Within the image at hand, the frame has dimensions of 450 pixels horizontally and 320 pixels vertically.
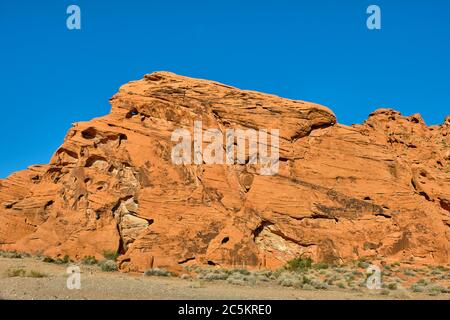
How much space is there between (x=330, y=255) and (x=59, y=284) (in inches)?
712

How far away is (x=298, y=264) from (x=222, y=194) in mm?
6456

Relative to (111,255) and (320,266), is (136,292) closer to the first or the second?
(111,255)

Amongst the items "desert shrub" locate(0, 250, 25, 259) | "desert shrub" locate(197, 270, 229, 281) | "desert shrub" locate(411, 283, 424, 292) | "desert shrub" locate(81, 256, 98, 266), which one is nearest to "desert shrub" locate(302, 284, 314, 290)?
"desert shrub" locate(197, 270, 229, 281)

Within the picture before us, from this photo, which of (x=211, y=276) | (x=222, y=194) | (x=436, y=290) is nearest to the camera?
(x=436, y=290)

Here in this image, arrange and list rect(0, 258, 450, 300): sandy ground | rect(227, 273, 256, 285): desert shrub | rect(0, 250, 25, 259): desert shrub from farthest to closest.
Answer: rect(0, 250, 25, 259): desert shrub, rect(227, 273, 256, 285): desert shrub, rect(0, 258, 450, 300): sandy ground

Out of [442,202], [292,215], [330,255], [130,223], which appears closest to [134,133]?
[130,223]

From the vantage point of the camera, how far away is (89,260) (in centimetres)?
2741

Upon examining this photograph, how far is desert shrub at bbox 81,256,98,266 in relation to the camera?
88.5 ft

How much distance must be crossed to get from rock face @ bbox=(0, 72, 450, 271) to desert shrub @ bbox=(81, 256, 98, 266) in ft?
1.84

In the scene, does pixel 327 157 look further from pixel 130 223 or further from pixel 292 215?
pixel 130 223

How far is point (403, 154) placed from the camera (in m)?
39.9

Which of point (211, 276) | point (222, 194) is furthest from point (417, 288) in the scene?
point (222, 194)

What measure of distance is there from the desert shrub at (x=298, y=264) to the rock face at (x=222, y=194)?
1.22 m

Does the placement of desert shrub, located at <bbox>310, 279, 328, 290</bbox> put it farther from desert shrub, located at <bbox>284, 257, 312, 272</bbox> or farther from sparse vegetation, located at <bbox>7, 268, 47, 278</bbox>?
sparse vegetation, located at <bbox>7, 268, 47, 278</bbox>
